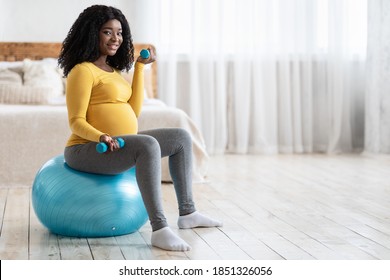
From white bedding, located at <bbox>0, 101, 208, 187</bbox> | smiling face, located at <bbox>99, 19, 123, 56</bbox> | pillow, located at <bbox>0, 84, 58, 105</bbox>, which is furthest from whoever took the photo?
pillow, located at <bbox>0, 84, 58, 105</bbox>

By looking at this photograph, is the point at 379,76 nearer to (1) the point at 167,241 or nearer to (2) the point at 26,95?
(2) the point at 26,95

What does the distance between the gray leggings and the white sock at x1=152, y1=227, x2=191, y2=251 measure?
0.08 feet

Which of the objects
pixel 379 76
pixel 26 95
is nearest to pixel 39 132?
pixel 26 95

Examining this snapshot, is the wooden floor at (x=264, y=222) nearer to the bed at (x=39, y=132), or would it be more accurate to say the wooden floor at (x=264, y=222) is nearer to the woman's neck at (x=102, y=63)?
the bed at (x=39, y=132)

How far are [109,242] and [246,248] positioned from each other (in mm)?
502

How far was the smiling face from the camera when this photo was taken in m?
2.79

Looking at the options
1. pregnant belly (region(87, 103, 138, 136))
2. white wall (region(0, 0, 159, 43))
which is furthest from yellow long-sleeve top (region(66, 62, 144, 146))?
white wall (region(0, 0, 159, 43))

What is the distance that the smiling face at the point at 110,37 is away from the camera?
2795 mm

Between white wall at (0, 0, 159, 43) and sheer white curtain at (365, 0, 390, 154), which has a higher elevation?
white wall at (0, 0, 159, 43)

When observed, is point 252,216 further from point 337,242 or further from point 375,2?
point 375,2

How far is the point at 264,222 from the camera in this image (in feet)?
10.2

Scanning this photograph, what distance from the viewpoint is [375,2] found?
18.2ft

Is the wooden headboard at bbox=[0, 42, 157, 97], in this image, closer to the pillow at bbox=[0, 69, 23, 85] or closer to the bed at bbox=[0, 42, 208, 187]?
the pillow at bbox=[0, 69, 23, 85]

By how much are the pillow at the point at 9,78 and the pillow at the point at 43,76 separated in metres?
0.05
